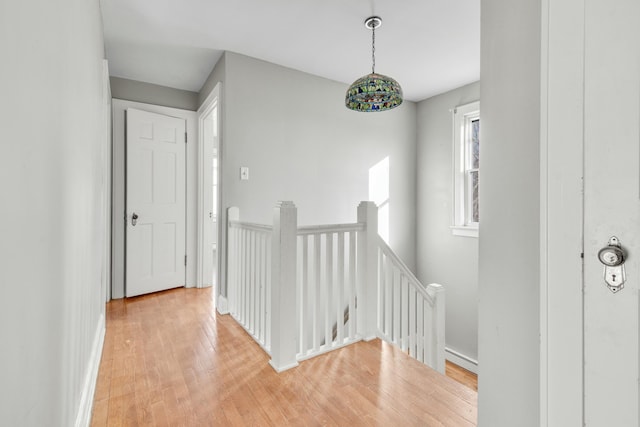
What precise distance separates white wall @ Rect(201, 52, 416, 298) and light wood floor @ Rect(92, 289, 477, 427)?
1195 millimetres

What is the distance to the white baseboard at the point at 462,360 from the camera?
3.54m

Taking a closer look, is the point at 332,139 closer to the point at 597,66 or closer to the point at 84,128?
the point at 84,128

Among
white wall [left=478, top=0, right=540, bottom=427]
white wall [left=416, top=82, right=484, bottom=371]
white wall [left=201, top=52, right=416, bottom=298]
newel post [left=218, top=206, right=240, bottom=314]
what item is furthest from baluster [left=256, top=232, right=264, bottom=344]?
white wall [left=416, top=82, right=484, bottom=371]

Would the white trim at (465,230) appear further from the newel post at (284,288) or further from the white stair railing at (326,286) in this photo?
the newel post at (284,288)

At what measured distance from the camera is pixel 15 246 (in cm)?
64

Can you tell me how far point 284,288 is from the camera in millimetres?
1938

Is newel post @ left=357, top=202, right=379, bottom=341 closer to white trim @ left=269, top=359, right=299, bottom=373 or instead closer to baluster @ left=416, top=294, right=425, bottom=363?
baluster @ left=416, top=294, right=425, bottom=363

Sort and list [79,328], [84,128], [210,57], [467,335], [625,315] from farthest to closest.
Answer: [467,335] < [210,57] < [84,128] < [79,328] < [625,315]

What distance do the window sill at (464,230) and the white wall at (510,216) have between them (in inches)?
120

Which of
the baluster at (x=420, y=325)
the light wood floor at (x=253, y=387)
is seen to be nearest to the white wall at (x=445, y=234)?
the baluster at (x=420, y=325)

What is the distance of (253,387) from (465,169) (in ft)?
11.0

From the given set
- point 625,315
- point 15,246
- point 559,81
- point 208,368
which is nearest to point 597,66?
point 559,81

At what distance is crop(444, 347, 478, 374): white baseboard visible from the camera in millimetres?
3540

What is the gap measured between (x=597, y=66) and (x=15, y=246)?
1268mm
